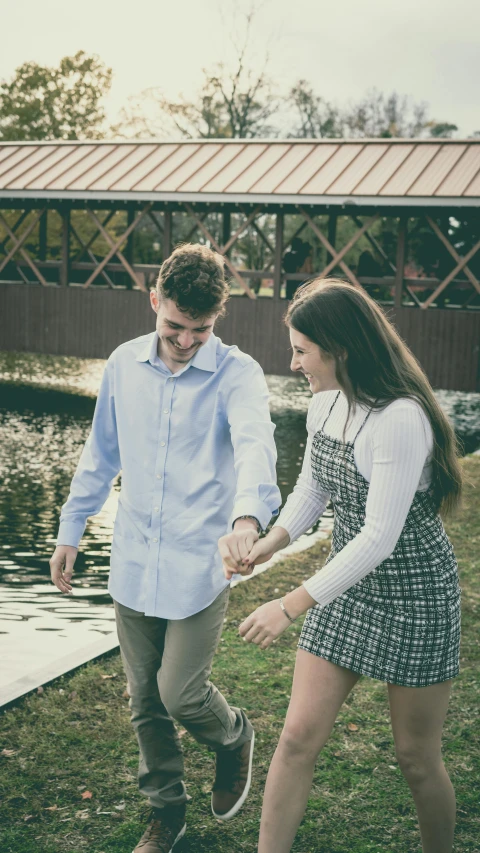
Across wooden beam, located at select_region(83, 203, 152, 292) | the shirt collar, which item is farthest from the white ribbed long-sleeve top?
wooden beam, located at select_region(83, 203, 152, 292)

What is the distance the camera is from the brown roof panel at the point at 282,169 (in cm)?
1789

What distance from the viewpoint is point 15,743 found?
4.07 m

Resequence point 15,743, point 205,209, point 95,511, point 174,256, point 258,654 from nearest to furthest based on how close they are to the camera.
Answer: point 174,256
point 95,511
point 15,743
point 258,654
point 205,209

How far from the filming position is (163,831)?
3211mm

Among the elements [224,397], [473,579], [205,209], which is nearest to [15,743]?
[224,397]

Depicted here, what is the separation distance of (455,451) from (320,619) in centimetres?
66

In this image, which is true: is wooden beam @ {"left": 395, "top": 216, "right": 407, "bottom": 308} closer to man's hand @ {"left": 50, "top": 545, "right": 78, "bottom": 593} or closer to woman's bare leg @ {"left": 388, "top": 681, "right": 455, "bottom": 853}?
man's hand @ {"left": 50, "top": 545, "right": 78, "bottom": 593}

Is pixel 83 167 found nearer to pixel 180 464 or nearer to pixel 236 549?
pixel 180 464

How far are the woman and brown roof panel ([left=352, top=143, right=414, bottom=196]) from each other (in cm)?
1490

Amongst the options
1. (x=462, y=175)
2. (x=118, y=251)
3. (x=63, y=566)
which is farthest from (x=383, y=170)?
(x=63, y=566)

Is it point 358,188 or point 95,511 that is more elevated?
point 358,188

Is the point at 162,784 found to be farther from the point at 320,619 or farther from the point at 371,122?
the point at 371,122

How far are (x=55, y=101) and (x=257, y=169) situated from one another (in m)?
23.1

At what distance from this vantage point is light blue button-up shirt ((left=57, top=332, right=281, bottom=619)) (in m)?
3.04
